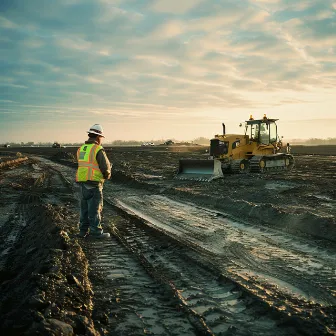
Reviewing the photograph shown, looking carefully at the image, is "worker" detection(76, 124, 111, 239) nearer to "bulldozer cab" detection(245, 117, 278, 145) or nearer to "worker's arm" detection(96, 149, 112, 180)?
"worker's arm" detection(96, 149, 112, 180)

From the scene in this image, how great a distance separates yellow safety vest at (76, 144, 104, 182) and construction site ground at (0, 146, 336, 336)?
1156mm

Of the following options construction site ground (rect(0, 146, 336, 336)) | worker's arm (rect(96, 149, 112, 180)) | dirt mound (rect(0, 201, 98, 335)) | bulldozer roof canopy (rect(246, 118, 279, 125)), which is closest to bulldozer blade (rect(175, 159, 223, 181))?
bulldozer roof canopy (rect(246, 118, 279, 125))

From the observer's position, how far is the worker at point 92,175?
667 centimetres

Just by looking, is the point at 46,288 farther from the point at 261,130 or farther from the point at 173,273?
the point at 261,130

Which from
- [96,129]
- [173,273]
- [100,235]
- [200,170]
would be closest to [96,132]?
[96,129]

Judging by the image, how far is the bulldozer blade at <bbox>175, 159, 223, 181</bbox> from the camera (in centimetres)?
1738

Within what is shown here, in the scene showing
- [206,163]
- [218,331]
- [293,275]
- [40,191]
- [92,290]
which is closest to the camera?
[218,331]

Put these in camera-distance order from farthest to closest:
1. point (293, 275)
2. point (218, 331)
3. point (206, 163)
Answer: point (206, 163), point (293, 275), point (218, 331)

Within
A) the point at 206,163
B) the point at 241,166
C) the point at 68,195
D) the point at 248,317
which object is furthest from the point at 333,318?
the point at 241,166

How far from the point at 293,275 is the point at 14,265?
417cm

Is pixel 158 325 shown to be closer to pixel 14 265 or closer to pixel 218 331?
pixel 218 331

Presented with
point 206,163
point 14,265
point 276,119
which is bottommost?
point 14,265

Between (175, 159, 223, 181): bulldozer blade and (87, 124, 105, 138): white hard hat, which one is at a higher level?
(87, 124, 105, 138): white hard hat

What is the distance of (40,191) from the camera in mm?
14586
